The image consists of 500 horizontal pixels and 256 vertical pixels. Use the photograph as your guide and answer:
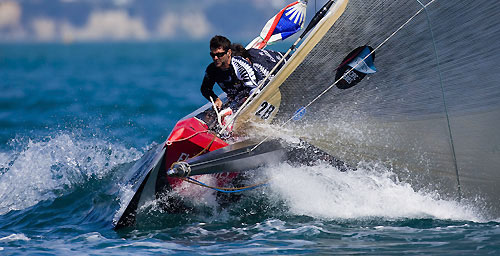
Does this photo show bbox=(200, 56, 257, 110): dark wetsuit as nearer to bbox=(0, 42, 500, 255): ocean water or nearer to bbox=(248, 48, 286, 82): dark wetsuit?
bbox=(248, 48, 286, 82): dark wetsuit

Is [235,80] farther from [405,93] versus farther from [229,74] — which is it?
[405,93]

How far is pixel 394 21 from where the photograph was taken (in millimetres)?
5145

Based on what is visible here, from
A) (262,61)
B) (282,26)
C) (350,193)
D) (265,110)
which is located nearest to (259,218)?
(350,193)

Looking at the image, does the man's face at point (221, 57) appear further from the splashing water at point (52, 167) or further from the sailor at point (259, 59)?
the splashing water at point (52, 167)

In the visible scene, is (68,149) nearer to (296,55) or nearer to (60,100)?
(296,55)

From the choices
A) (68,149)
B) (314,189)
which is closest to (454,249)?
(314,189)

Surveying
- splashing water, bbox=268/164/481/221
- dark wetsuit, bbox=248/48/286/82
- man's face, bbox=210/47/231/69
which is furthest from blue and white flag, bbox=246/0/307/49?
splashing water, bbox=268/164/481/221

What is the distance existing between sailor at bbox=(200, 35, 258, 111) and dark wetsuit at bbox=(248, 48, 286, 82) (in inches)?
5.7

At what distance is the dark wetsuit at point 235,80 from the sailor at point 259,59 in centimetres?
13

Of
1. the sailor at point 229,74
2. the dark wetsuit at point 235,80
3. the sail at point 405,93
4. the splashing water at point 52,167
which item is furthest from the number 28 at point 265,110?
the splashing water at point 52,167

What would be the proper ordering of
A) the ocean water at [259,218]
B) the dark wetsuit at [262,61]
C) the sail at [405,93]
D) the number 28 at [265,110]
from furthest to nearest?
the dark wetsuit at [262,61] → the number 28 at [265,110] → the sail at [405,93] → the ocean water at [259,218]

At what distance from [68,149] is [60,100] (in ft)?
26.9

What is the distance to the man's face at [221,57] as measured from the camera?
5.96 meters

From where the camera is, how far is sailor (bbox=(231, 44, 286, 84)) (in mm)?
6203
